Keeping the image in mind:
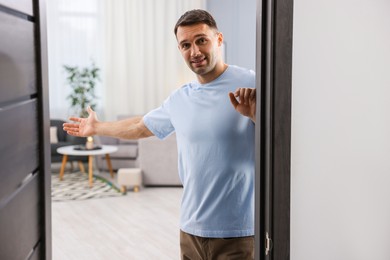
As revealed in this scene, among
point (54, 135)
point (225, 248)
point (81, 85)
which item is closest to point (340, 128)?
point (225, 248)

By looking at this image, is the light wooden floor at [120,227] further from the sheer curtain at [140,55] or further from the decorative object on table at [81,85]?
the sheer curtain at [140,55]

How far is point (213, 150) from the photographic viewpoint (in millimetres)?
1782

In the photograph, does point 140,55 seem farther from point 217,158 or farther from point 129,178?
point 217,158

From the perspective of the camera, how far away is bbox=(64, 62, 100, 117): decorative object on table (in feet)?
22.2

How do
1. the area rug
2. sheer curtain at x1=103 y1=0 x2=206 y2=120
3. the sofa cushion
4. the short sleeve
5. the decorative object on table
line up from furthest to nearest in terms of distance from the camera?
sheer curtain at x1=103 y1=0 x2=206 y2=120, the decorative object on table, the sofa cushion, the area rug, the short sleeve

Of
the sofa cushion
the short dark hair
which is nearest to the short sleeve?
the short dark hair

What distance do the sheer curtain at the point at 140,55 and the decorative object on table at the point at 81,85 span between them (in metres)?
0.26

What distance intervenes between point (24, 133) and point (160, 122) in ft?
2.79

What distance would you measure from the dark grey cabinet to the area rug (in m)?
3.80

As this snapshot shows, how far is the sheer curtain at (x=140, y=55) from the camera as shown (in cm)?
727

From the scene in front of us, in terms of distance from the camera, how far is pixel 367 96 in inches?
51.7

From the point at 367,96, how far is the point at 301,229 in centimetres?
38

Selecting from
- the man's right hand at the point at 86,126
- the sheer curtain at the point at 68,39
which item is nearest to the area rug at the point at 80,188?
the sheer curtain at the point at 68,39

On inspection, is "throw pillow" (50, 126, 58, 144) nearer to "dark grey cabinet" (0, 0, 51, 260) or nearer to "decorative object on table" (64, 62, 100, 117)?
"decorative object on table" (64, 62, 100, 117)
